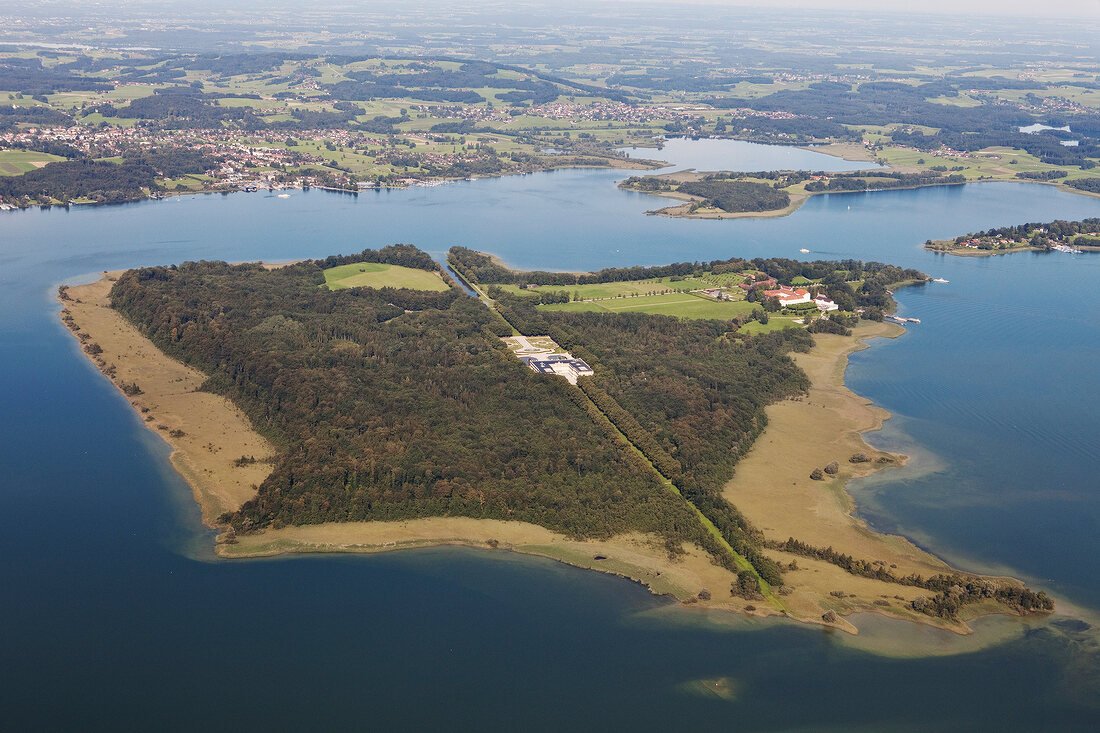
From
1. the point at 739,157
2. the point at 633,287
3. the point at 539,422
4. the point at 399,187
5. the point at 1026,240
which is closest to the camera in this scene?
the point at 539,422

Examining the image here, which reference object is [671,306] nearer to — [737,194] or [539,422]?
[539,422]

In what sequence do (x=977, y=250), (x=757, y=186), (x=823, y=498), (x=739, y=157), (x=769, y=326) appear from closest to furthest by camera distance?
(x=823, y=498)
(x=769, y=326)
(x=977, y=250)
(x=757, y=186)
(x=739, y=157)

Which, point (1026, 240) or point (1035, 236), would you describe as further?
point (1035, 236)

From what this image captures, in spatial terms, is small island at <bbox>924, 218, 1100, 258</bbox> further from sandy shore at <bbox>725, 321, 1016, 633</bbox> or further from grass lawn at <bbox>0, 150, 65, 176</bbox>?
grass lawn at <bbox>0, 150, 65, 176</bbox>

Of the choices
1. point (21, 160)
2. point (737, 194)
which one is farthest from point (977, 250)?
point (21, 160)

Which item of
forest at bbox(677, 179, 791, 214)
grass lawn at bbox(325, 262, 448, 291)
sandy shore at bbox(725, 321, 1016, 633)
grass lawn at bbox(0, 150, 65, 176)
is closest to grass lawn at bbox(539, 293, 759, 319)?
grass lawn at bbox(325, 262, 448, 291)

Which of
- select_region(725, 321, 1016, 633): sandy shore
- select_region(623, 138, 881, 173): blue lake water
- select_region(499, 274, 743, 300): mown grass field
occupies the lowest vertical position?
select_region(623, 138, 881, 173): blue lake water

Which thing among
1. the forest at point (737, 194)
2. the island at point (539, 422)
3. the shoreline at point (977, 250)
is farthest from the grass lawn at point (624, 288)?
the forest at point (737, 194)
